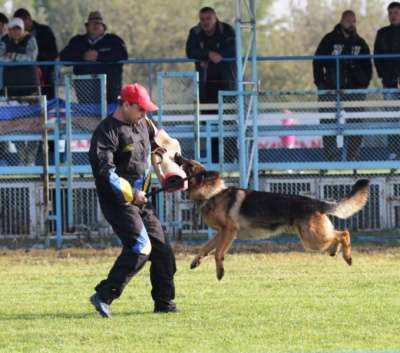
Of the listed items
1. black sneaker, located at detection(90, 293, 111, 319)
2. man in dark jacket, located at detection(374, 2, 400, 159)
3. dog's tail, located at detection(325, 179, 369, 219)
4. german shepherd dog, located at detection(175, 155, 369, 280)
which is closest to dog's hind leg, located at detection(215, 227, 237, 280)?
german shepherd dog, located at detection(175, 155, 369, 280)

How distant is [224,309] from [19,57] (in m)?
7.25

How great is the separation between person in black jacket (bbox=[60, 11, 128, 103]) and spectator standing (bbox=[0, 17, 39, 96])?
0.45 metres

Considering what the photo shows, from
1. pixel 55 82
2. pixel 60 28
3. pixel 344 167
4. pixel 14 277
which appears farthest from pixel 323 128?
pixel 60 28

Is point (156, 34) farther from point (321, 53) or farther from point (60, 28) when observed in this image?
point (321, 53)

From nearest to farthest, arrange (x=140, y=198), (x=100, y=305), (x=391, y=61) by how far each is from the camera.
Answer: (x=140, y=198) < (x=100, y=305) < (x=391, y=61)

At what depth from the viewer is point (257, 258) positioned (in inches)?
582

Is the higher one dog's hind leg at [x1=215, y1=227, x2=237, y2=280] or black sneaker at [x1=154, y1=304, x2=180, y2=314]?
dog's hind leg at [x1=215, y1=227, x2=237, y2=280]

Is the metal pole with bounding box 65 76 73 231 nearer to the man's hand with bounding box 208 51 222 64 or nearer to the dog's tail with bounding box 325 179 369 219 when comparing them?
the man's hand with bounding box 208 51 222 64

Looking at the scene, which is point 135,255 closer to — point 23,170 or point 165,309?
point 165,309

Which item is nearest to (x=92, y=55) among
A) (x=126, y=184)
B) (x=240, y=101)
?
(x=240, y=101)

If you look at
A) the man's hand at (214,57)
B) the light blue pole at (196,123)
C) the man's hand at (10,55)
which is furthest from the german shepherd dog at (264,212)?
the man's hand at (10,55)

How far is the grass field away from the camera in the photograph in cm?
865

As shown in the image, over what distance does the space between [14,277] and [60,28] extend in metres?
36.4

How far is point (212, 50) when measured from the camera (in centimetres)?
1628
